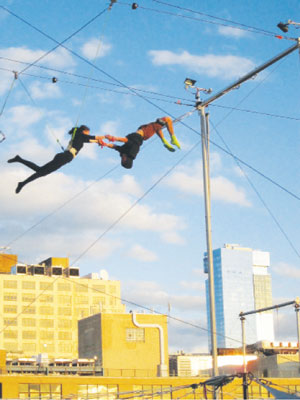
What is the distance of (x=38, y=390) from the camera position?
66.2 meters

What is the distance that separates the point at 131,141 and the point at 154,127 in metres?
1.27

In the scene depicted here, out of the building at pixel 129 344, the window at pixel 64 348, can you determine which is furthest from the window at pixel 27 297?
the building at pixel 129 344

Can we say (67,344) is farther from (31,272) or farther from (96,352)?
(96,352)

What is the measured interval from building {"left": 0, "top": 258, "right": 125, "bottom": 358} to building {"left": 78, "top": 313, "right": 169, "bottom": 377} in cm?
8117

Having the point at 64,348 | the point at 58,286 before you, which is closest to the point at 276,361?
the point at 64,348

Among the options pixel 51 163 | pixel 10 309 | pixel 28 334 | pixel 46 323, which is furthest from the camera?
pixel 46 323

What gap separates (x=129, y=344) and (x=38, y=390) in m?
22.7

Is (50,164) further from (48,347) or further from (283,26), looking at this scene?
(48,347)

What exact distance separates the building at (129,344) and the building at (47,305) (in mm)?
81171

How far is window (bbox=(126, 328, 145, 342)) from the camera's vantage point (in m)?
87.9

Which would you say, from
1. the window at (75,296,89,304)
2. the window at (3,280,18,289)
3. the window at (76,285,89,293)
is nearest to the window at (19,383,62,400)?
the window at (3,280,18,289)

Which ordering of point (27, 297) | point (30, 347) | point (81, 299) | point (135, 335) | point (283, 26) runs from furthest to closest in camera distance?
point (81, 299)
point (27, 297)
point (30, 347)
point (135, 335)
point (283, 26)

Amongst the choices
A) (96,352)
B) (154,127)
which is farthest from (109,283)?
(154,127)

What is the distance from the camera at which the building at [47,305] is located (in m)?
170
